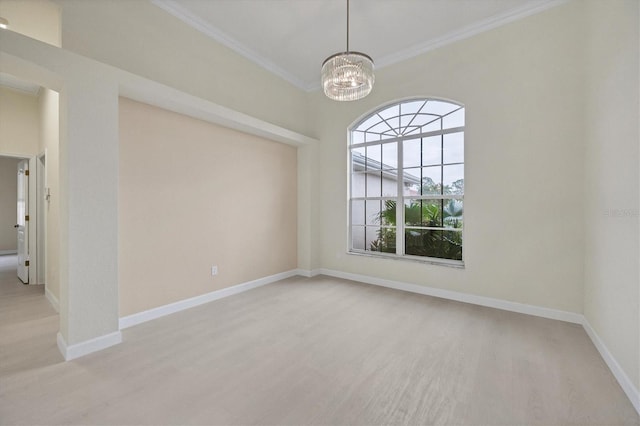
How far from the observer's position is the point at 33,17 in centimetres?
275

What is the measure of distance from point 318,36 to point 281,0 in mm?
744

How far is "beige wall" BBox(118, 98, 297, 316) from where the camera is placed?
288 cm

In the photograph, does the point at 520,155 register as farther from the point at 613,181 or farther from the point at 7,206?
the point at 7,206

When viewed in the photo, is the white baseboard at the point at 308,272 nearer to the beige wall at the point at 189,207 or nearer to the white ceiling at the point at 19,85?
the beige wall at the point at 189,207

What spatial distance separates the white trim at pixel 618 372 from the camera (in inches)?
65.5

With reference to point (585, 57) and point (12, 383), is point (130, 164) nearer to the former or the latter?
point (12, 383)

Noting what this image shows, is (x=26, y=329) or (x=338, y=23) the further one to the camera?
(x=338, y=23)

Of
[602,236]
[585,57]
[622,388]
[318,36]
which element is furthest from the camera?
[318,36]

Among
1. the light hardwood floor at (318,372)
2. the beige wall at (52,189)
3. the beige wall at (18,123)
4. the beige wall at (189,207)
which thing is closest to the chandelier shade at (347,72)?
the beige wall at (189,207)

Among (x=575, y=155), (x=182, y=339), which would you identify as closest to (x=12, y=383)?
(x=182, y=339)

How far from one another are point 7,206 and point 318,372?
437 inches

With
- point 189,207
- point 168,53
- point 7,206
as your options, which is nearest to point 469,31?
point 168,53

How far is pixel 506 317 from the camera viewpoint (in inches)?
120

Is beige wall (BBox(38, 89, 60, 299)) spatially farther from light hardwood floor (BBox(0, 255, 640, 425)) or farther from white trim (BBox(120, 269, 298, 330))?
white trim (BBox(120, 269, 298, 330))
